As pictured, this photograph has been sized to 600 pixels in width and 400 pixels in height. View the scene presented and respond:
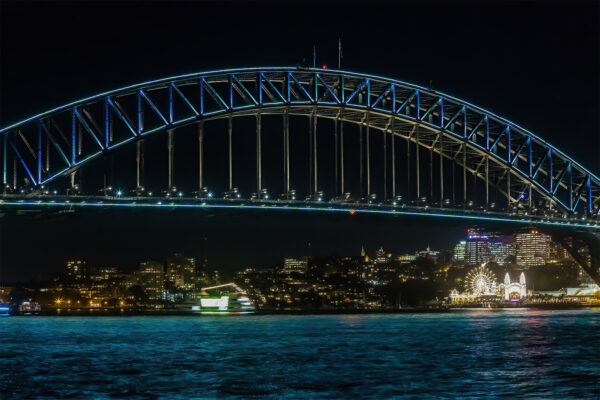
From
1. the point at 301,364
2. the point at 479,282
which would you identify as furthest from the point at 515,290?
the point at 301,364

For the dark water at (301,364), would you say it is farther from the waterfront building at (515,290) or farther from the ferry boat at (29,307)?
the waterfront building at (515,290)

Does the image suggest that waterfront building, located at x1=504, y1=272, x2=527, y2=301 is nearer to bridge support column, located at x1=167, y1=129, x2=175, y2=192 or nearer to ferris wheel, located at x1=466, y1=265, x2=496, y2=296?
ferris wheel, located at x1=466, y1=265, x2=496, y2=296

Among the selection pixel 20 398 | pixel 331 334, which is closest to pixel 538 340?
pixel 331 334

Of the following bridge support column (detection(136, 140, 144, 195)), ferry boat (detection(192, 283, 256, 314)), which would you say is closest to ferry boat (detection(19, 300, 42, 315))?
ferry boat (detection(192, 283, 256, 314))

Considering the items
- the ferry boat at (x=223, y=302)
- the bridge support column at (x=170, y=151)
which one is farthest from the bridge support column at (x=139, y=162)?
the ferry boat at (x=223, y=302)

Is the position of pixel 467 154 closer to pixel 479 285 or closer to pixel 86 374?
pixel 86 374
